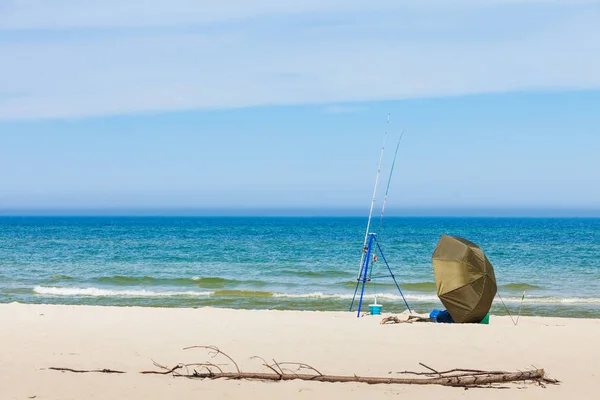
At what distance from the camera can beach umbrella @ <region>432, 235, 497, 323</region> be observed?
1348cm

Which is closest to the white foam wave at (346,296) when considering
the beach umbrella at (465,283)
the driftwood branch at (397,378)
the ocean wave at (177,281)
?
the ocean wave at (177,281)

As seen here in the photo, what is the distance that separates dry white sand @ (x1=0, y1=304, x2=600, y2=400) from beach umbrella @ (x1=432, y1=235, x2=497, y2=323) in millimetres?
529

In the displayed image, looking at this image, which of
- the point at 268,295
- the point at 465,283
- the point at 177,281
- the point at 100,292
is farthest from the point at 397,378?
the point at 177,281

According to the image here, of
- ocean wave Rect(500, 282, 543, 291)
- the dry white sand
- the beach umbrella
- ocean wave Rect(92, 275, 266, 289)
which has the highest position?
the beach umbrella

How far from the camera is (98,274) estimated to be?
A: 30797 millimetres

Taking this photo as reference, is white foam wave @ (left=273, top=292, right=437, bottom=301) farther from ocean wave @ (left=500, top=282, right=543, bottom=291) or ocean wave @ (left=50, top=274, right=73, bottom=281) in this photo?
ocean wave @ (left=50, top=274, right=73, bottom=281)

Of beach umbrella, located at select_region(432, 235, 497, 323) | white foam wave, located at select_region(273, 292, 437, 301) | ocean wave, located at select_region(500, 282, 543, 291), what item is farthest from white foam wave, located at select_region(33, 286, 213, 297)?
beach umbrella, located at select_region(432, 235, 497, 323)

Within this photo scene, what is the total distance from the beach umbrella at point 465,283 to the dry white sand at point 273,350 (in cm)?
53

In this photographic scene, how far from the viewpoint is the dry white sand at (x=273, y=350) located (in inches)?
322

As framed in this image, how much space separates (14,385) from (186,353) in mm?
2723

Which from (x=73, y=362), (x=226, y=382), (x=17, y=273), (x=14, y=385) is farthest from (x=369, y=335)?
(x=17, y=273)

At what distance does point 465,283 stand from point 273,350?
15.4 feet

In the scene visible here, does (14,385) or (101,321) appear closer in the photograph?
(14,385)

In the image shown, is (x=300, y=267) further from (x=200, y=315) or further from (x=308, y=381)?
(x=308, y=381)
